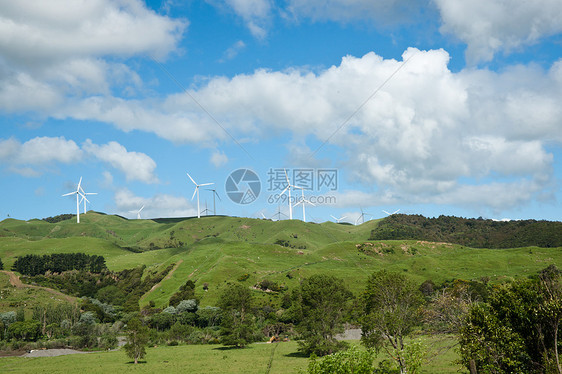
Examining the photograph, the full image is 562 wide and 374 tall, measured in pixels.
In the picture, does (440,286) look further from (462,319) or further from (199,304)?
(462,319)

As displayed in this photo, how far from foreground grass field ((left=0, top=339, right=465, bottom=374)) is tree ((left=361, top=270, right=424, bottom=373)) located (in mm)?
9447

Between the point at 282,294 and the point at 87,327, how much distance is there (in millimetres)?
64768

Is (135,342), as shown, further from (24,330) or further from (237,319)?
(24,330)

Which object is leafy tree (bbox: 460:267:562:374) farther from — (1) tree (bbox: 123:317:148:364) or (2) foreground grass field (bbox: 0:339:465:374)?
(1) tree (bbox: 123:317:148:364)

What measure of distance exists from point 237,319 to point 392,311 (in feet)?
203

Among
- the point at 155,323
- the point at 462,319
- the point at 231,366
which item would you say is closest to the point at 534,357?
the point at 462,319

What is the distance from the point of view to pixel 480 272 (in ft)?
594

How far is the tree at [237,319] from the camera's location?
10356 centimetres

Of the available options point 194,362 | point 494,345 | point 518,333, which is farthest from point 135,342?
point 518,333

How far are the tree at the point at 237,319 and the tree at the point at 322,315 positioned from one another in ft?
68.5

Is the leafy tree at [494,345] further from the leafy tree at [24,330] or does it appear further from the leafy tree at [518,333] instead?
the leafy tree at [24,330]

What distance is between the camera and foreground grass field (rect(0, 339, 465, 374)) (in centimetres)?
6981

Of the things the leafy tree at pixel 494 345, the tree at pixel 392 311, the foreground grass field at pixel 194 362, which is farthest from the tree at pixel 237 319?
the leafy tree at pixel 494 345

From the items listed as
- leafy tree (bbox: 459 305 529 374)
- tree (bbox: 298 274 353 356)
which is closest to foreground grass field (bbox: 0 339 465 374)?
tree (bbox: 298 274 353 356)
